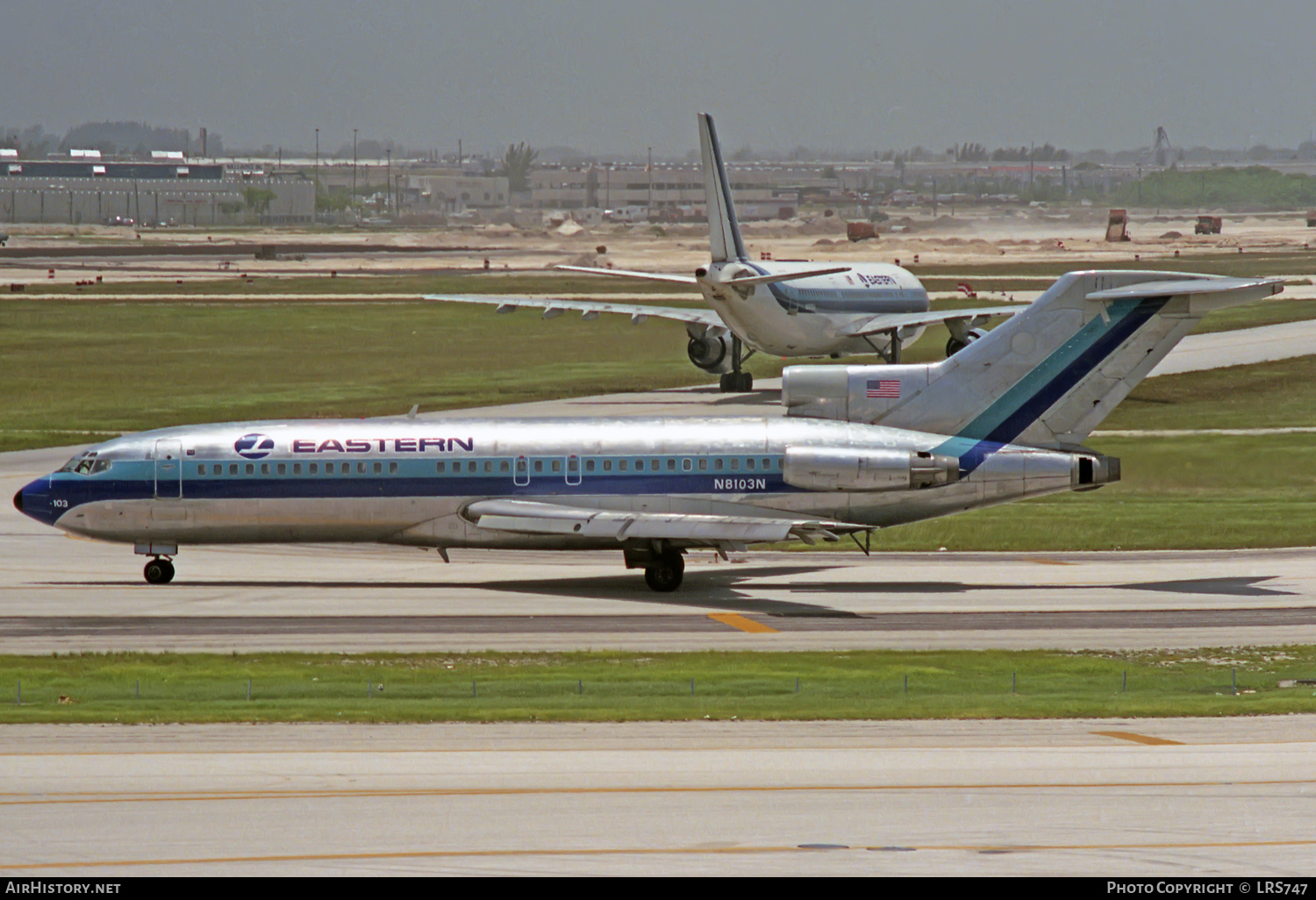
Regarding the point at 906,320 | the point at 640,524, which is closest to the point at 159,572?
the point at 640,524

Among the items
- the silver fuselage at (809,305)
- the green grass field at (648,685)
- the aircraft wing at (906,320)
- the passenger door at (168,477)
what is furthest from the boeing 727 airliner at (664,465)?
the aircraft wing at (906,320)

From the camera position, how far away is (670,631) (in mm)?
36000

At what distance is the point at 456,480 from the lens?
40812 mm

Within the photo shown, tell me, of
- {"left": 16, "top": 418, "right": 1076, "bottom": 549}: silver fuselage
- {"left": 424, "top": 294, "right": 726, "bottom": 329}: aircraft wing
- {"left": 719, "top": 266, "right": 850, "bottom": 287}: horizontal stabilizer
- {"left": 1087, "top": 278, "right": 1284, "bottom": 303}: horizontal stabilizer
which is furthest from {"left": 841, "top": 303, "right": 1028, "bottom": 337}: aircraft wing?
{"left": 16, "top": 418, "right": 1076, "bottom": 549}: silver fuselage

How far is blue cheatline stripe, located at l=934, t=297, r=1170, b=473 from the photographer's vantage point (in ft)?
134

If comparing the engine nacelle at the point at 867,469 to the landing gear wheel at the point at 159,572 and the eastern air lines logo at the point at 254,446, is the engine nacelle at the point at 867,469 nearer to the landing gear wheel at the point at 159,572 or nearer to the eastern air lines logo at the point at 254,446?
the eastern air lines logo at the point at 254,446

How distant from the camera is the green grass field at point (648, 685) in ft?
91.8

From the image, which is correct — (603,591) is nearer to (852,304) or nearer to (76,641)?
(76,641)

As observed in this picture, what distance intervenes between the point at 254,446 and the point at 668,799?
73.6ft

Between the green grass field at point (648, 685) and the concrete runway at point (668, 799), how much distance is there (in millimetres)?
939

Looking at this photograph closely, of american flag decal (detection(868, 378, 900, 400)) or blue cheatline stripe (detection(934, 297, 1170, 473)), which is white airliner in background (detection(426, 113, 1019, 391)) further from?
blue cheatline stripe (detection(934, 297, 1170, 473))
